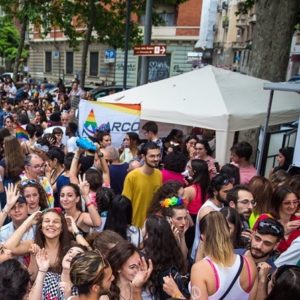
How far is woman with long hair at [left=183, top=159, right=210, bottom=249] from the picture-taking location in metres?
4.51

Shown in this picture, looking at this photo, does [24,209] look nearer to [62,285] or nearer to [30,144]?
[62,285]

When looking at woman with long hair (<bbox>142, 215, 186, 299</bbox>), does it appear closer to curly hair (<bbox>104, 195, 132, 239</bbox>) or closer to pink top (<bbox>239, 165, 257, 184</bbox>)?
curly hair (<bbox>104, 195, 132, 239</bbox>)

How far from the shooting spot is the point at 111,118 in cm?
719

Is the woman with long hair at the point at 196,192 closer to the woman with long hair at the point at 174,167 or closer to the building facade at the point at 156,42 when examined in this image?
the woman with long hair at the point at 174,167

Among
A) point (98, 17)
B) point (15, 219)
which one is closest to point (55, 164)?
point (15, 219)

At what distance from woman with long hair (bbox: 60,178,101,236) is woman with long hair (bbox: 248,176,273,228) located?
149 centimetres

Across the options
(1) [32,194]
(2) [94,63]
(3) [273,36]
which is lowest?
(2) [94,63]

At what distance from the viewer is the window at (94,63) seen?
122 ft

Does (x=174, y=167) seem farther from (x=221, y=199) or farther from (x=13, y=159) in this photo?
(x=13, y=159)

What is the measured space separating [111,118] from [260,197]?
12.4ft

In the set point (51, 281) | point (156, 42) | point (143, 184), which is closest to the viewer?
point (51, 281)

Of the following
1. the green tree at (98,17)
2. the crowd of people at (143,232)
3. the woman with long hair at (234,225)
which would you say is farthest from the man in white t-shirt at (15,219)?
the green tree at (98,17)

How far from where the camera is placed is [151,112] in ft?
24.4

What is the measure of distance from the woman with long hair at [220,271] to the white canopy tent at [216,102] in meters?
4.09
